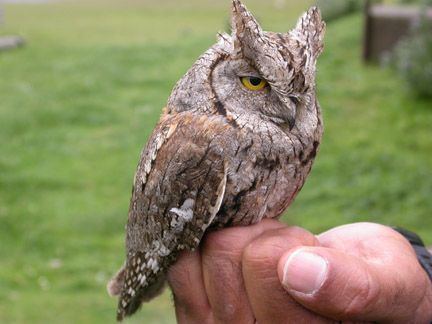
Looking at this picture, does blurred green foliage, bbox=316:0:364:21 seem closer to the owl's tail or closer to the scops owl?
the owl's tail

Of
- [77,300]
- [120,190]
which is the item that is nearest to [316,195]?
[120,190]

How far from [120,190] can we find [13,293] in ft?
7.46

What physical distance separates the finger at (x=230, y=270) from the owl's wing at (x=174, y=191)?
3.4 inches

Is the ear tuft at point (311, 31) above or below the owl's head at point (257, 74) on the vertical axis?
above

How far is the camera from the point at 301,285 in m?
2.20

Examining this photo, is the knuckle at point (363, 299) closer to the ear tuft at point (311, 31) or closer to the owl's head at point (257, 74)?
the owl's head at point (257, 74)


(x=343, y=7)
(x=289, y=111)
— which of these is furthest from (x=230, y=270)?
(x=343, y=7)

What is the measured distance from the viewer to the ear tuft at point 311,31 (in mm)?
2350

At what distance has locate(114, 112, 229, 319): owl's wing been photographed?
2373mm

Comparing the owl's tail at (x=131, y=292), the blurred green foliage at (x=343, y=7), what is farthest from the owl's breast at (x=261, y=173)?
the blurred green foliage at (x=343, y=7)

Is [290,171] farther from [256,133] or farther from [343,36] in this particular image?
[343,36]

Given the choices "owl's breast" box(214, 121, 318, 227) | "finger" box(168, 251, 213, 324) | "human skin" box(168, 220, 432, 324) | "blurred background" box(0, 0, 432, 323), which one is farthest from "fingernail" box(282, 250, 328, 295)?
"blurred background" box(0, 0, 432, 323)

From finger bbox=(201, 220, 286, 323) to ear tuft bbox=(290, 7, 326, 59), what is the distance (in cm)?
63

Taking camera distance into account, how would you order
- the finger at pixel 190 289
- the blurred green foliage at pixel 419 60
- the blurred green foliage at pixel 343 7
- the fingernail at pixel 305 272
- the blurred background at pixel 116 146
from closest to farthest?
1. the fingernail at pixel 305 272
2. the finger at pixel 190 289
3. the blurred background at pixel 116 146
4. the blurred green foliage at pixel 419 60
5. the blurred green foliage at pixel 343 7
